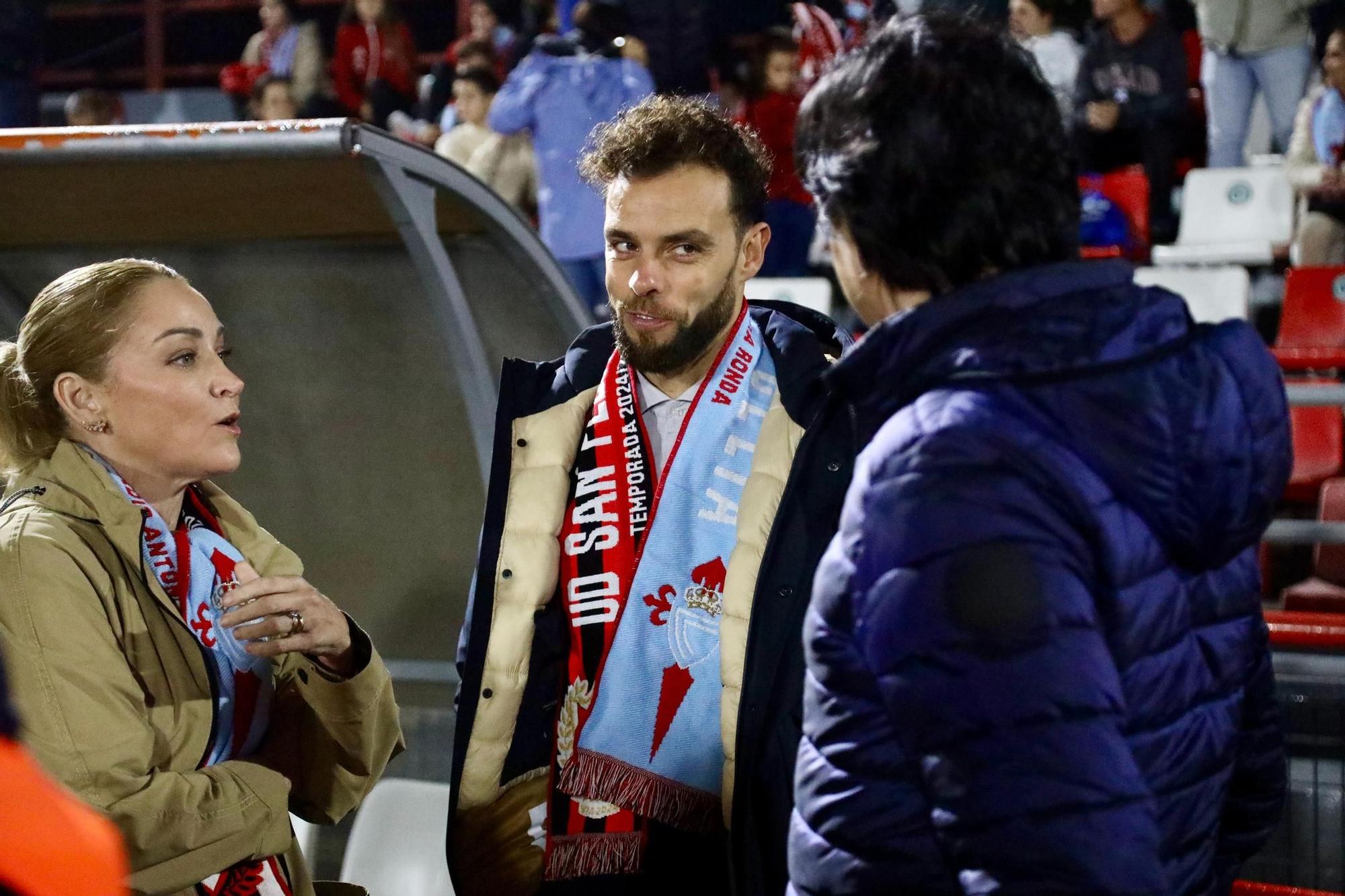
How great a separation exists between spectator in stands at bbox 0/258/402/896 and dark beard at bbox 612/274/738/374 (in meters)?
0.69

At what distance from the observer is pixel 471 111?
26.8ft

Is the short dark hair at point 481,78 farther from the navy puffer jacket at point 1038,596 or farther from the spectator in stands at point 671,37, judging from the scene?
the navy puffer jacket at point 1038,596

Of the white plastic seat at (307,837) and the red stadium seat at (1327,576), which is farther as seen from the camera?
the red stadium seat at (1327,576)

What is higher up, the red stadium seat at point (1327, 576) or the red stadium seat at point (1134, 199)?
the red stadium seat at point (1134, 199)

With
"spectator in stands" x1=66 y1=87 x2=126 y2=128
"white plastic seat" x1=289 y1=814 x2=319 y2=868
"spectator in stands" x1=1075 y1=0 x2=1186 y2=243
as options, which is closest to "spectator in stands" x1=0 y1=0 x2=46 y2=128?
"spectator in stands" x1=66 y1=87 x2=126 y2=128

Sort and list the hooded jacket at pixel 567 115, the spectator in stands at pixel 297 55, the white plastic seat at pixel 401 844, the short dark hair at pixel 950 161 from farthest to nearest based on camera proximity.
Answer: the spectator in stands at pixel 297 55, the hooded jacket at pixel 567 115, the white plastic seat at pixel 401 844, the short dark hair at pixel 950 161

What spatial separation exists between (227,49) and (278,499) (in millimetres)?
12502

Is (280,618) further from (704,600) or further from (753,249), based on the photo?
(753,249)

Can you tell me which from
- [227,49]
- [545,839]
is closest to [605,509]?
[545,839]

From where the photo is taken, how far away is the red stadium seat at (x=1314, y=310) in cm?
609

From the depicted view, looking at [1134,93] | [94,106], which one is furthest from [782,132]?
[94,106]

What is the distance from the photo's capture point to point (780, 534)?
2229 millimetres

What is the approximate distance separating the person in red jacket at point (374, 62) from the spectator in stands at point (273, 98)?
80 cm

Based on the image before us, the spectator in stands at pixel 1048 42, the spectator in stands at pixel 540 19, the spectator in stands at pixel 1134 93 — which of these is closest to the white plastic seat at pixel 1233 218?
the spectator in stands at pixel 1134 93
